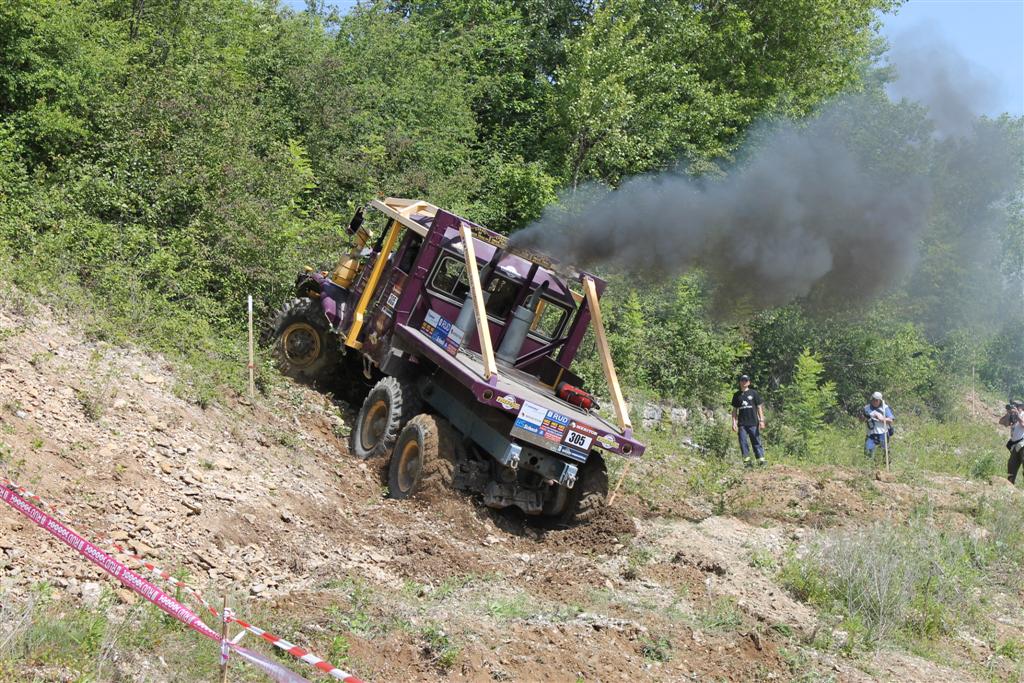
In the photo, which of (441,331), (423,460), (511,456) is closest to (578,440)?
(511,456)

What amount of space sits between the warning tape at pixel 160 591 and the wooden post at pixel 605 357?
194 inches

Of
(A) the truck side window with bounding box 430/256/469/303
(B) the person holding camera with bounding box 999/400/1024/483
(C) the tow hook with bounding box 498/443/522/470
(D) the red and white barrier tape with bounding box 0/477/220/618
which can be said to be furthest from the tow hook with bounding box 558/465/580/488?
(B) the person holding camera with bounding box 999/400/1024/483

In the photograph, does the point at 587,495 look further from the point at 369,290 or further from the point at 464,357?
the point at 369,290

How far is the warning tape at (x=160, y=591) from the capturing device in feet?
16.5

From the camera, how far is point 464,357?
10594mm

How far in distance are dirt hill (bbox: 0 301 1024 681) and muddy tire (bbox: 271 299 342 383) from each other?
1926mm

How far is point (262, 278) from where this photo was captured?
14.2 metres

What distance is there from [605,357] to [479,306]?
63.0 inches

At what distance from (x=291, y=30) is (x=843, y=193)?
12344 mm

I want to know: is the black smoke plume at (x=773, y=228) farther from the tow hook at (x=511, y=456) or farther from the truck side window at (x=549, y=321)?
the tow hook at (x=511, y=456)

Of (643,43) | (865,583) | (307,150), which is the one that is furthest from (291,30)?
(865,583)

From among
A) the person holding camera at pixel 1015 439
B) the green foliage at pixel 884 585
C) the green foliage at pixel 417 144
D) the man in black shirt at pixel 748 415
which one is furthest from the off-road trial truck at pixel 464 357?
the person holding camera at pixel 1015 439

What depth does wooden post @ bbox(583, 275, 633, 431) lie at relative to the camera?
10344mm

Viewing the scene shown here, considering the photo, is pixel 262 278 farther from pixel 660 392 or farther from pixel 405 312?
pixel 660 392
